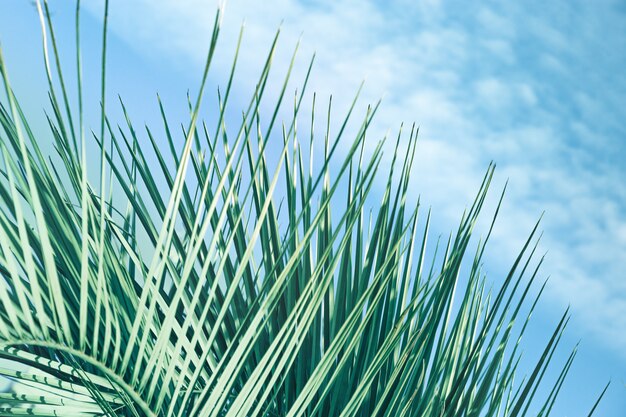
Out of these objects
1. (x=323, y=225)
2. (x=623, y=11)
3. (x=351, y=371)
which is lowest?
(x=351, y=371)

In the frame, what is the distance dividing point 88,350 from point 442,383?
32 cm

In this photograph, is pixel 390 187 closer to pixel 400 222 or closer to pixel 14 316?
pixel 400 222

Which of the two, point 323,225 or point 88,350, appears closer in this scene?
point 88,350

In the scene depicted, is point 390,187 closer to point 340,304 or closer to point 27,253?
point 340,304

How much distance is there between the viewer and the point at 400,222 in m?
0.66

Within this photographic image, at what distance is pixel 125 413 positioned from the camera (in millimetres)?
547

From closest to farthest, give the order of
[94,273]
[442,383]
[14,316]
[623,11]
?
[14,316]
[94,273]
[442,383]
[623,11]

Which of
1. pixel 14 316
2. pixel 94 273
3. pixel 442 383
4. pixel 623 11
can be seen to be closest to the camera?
pixel 14 316

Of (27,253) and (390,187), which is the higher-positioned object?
(390,187)

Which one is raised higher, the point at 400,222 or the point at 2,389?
the point at 400,222

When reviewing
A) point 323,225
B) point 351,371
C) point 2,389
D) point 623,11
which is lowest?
point 2,389

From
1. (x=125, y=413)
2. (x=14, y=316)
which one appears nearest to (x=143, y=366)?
(x=125, y=413)

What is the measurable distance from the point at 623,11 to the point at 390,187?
21.2 feet

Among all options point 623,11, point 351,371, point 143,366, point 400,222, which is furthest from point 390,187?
point 623,11
